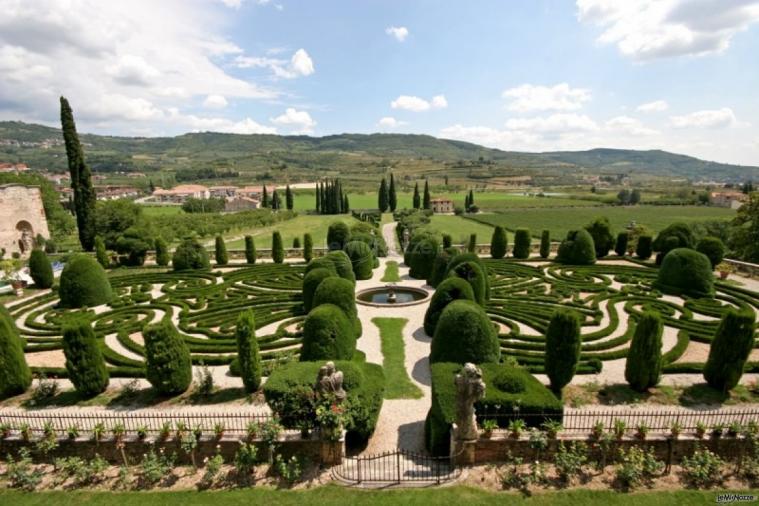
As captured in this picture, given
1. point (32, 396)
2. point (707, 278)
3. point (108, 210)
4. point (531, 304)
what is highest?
point (108, 210)

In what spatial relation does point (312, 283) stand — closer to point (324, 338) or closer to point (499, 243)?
point (324, 338)

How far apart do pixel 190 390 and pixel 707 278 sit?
29026 millimetres

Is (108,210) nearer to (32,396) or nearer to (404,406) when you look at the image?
(32,396)

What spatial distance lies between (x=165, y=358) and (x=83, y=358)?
289cm

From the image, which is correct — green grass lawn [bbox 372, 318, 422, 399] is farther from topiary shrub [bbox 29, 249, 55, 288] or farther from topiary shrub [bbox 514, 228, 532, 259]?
topiary shrub [bbox 29, 249, 55, 288]

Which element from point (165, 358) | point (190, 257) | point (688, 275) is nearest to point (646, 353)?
point (688, 275)

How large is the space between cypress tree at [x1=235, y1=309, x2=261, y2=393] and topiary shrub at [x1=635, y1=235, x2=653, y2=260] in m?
36.9

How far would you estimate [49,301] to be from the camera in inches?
969

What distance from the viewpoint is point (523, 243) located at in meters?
36.8

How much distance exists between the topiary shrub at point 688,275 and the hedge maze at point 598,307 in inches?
28.4

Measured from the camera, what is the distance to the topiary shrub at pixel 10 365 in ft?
42.8

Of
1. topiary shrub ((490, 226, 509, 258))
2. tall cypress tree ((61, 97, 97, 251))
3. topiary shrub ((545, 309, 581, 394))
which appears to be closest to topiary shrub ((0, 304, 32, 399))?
topiary shrub ((545, 309, 581, 394))

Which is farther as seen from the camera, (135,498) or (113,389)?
(113,389)

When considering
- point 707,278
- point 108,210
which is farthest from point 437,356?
point 108,210
